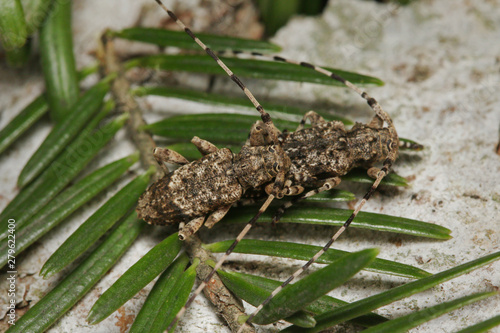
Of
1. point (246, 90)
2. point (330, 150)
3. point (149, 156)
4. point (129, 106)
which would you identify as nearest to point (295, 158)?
point (330, 150)

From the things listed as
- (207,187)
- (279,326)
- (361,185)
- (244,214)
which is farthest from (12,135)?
(361,185)

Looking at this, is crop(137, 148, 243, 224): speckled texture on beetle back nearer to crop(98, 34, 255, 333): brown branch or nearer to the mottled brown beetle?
the mottled brown beetle

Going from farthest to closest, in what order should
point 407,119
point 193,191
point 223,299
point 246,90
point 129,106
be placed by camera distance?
point 407,119, point 129,106, point 246,90, point 193,191, point 223,299

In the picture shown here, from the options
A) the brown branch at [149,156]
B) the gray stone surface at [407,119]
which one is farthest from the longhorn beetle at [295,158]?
the gray stone surface at [407,119]

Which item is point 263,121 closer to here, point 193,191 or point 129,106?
point 193,191

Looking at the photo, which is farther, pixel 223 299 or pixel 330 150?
pixel 330 150

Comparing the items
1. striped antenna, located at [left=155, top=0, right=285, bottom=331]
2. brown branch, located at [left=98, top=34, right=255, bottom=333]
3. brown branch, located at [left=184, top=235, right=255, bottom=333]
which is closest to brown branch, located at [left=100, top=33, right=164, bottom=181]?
brown branch, located at [left=98, top=34, right=255, bottom=333]

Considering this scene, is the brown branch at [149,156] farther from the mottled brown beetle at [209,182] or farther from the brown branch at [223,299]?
the mottled brown beetle at [209,182]

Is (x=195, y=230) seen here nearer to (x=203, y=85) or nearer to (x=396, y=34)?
(x=203, y=85)

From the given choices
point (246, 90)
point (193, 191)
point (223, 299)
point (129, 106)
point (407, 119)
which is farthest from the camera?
point (407, 119)
